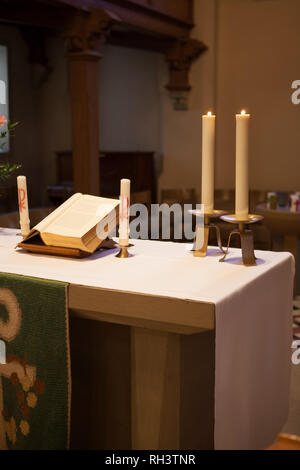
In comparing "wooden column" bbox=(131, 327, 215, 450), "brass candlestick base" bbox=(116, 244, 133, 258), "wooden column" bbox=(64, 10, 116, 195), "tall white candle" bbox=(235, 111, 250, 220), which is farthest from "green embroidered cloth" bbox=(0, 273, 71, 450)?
"wooden column" bbox=(64, 10, 116, 195)

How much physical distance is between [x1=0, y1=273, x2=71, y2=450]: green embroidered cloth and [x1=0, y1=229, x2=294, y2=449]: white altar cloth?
73mm

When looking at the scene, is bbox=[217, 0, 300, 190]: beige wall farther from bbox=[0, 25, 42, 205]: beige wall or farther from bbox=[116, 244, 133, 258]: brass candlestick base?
bbox=[116, 244, 133, 258]: brass candlestick base

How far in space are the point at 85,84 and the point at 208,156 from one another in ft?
15.7

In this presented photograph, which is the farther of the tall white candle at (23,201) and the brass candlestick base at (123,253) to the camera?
the tall white candle at (23,201)

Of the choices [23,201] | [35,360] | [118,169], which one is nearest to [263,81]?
[118,169]

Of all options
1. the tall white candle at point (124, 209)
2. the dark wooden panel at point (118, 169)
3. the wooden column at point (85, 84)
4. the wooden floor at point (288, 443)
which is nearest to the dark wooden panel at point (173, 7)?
the wooden column at point (85, 84)

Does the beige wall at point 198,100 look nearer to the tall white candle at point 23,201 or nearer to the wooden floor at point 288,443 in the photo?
the tall white candle at point 23,201

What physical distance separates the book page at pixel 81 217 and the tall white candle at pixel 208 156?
0.37 m

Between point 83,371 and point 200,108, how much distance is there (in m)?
7.18

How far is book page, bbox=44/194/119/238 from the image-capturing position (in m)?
2.27

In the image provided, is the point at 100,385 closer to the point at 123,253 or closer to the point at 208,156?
the point at 123,253

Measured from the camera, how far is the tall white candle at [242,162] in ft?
6.61

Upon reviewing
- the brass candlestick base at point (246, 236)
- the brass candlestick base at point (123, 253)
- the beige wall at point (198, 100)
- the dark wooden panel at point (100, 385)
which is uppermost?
the beige wall at point (198, 100)

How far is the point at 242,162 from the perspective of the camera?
2.06m
